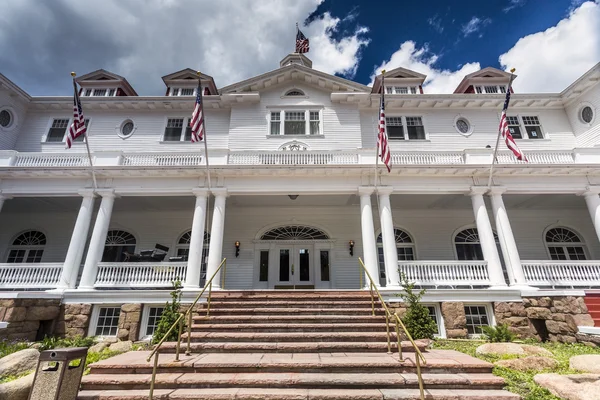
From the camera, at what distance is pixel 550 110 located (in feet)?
49.6

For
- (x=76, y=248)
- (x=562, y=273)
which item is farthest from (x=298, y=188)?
(x=562, y=273)

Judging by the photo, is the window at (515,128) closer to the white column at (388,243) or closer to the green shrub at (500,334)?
the white column at (388,243)

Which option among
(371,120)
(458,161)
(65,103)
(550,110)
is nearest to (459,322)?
(458,161)

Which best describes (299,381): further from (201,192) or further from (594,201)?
(594,201)

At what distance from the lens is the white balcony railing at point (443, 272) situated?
10.7 m

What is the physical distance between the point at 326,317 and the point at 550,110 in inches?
619

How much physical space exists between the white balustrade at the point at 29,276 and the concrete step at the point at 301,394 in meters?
7.66

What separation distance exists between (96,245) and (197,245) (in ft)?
12.1

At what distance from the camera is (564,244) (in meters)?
14.5

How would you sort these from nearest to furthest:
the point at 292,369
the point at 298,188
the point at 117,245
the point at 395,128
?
the point at 292,369, the point at 298,188, the point at 117,245, the point at 395,128

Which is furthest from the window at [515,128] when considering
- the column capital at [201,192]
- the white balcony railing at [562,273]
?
the column capital at [201,192]

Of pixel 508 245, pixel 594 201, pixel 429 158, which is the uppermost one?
pixel 429 158

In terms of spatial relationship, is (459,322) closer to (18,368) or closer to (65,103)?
(18,368)

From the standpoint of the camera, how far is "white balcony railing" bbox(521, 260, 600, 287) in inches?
414
